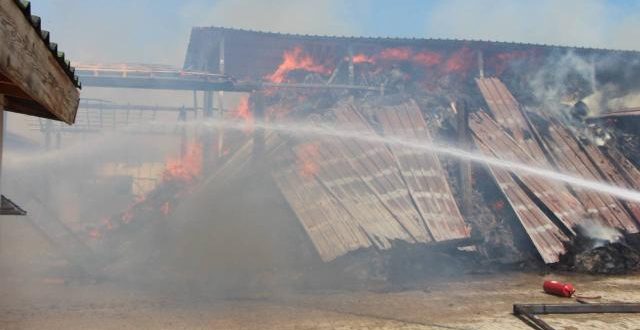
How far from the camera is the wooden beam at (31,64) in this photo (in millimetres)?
2131

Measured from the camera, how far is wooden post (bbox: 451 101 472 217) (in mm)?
11914

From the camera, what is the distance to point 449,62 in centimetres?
2172

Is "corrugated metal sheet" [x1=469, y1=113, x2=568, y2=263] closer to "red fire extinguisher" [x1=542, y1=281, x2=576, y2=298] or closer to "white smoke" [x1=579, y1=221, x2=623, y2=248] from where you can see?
"white smoke" [x1=579, y1=221, x2=623, y2=248]

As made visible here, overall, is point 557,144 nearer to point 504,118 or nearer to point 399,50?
point 504,118

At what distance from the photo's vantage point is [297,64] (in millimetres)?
20688

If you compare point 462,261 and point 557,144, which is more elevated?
point 557,144

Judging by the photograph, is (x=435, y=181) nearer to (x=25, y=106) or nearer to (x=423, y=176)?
(x=423, y=176)

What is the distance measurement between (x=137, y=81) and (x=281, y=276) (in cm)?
881

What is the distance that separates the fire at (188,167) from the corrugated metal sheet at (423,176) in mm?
6076

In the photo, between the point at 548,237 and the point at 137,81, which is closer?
the point at 548,237

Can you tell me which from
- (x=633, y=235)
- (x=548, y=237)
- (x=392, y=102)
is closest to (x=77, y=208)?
Answer: (x=392, y=102)

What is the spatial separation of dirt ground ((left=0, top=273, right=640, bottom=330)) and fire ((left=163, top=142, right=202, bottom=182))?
20.0ft

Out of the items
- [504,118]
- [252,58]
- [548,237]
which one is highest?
[252,58]

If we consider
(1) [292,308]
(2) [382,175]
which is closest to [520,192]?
(2) [382,175]
